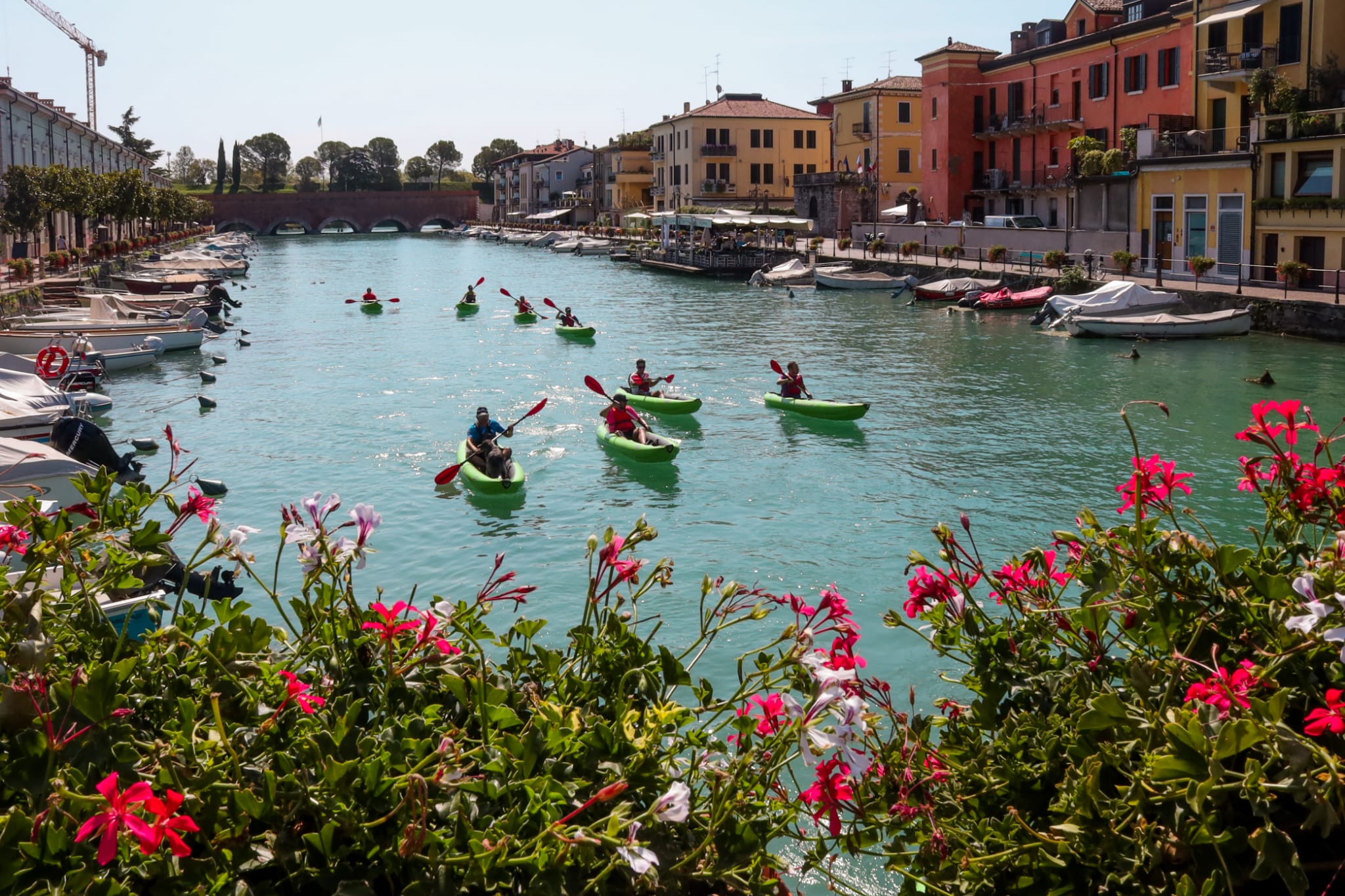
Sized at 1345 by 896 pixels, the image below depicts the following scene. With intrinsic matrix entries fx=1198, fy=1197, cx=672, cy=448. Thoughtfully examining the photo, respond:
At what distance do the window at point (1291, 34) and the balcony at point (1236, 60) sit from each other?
0.25m

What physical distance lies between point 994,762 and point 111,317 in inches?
1367

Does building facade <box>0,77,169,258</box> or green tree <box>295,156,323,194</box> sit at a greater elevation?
green tree <box>295,156,323,194</box>

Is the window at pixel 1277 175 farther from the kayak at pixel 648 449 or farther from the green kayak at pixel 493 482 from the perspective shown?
the green kayak at pixel 493 482

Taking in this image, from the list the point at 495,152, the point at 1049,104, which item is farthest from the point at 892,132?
the point at 495,152

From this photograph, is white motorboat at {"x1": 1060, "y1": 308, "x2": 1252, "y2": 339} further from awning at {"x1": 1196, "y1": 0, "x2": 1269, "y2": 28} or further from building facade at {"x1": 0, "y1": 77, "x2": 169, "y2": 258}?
building facade at {"x1": 0, "y1": 77, "x2": 169, "y2": 258}

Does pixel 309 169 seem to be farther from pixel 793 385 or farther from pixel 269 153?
pixel 793 385

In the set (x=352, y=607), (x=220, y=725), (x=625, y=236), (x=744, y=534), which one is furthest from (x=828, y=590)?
(x=625, y=236)

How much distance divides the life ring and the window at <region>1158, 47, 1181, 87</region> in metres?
36.1

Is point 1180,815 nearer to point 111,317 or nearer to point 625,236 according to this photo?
point 111,317

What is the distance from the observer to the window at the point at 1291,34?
34125 mm

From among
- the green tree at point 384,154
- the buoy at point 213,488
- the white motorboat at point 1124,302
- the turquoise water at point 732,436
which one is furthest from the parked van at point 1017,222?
the green tree at point 384,154

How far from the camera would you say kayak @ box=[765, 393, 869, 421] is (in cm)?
2244

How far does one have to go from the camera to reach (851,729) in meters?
3.12

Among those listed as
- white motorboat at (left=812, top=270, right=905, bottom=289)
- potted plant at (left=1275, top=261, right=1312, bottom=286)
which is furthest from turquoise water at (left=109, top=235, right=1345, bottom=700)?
white motorboat at (left=812, top=270, right=905, bottom=289)
